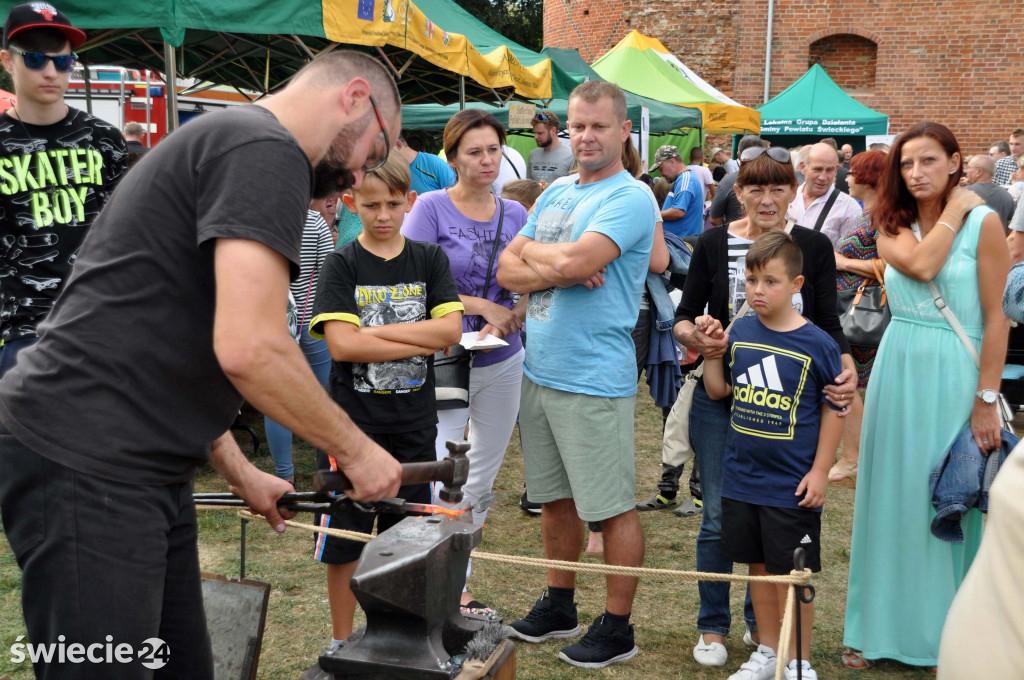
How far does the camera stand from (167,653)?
86.6 inches

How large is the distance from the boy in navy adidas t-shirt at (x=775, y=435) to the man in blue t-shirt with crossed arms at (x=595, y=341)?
0.39 metres

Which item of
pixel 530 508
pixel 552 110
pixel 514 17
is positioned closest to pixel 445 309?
pixel 530 508

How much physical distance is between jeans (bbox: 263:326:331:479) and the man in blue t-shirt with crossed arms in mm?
1893

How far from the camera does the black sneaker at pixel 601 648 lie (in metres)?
3.58

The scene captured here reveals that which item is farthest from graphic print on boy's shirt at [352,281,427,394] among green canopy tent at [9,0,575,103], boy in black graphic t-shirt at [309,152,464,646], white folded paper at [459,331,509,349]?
green canopy tent at [9,0,575,103]

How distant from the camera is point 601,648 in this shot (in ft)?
11.8

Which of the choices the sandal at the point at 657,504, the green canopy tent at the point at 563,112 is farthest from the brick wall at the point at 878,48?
the sandal at the point at 657,504

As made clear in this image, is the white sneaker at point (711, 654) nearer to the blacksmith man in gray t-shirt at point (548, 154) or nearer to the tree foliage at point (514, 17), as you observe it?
the blacksmith man in gray t-shirt at point (548, 154)

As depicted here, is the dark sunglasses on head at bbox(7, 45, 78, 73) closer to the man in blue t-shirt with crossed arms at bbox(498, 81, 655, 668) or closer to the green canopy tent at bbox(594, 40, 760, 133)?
the man in blue t-shirt with crossed arms at bbox(498, 81, 655, 668)

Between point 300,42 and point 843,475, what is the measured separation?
4.62 meters

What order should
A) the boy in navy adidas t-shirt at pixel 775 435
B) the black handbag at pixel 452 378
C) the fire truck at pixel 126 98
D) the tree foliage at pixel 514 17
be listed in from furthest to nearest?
the tree foliage at pixel 514 17, the fire truck at pixel 126 98, the black handbag at pixel 452 378, the boy in navy adidas t-shirt at pixel 775 435

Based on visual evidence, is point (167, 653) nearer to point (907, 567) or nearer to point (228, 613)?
point (228, 613)

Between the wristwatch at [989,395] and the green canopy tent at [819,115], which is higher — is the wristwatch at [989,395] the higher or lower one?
the lower one

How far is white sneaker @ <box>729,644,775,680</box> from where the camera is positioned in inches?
134
